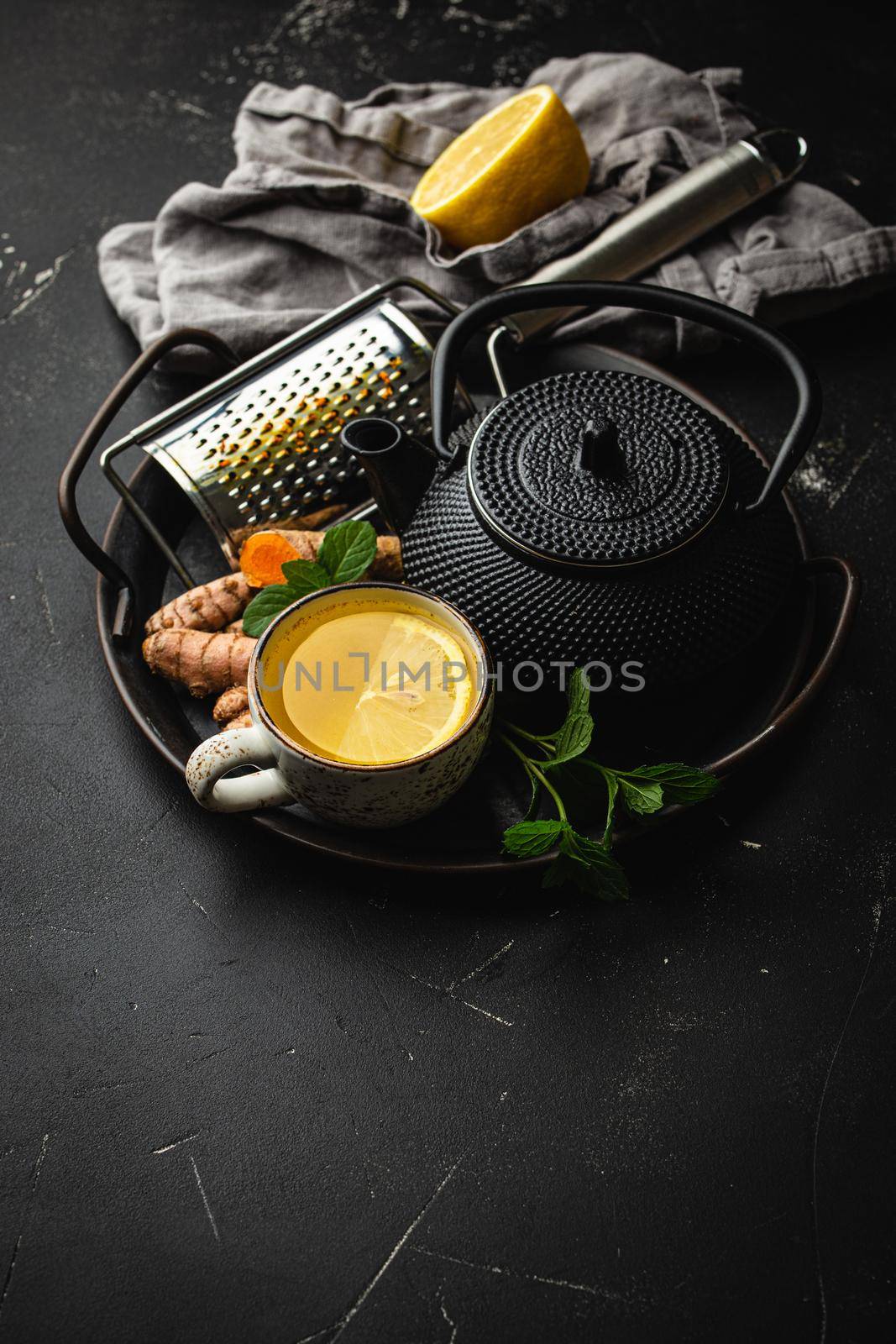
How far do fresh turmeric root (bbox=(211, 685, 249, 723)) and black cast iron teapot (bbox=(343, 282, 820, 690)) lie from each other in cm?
23

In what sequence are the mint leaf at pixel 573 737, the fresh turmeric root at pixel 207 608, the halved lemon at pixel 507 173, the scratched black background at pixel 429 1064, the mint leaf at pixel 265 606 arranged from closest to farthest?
the scratched black background at pixel 429 1064, the mint leaf at pixel 573 737, the mint leaf at pixel 265 606, the fresh turmeric root at pixel 207 608, the halved lemon at pixel 507 173

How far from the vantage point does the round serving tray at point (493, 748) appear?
3.57 feet

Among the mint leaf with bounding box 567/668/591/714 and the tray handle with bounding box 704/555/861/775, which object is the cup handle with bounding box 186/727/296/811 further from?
the tray handle with bounding box 704/555/861/775

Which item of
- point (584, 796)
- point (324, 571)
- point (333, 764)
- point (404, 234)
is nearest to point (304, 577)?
point (324, 571)

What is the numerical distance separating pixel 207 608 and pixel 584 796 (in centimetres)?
49

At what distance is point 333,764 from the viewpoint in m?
0.95

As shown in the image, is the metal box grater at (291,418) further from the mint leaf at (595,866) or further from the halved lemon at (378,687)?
the mint leaf at (595,866)

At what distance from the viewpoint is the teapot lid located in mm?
1054

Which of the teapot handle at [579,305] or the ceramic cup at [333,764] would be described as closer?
the ceramic cup at [333,764]

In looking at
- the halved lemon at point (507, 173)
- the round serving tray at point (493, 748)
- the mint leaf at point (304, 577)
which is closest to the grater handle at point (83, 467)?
the round serving tray at point (493, 748)

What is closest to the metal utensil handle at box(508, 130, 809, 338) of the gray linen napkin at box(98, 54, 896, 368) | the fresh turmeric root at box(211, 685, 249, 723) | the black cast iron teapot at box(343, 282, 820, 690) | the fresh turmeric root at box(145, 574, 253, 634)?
the gray linen napkin at box(98, 54, 896, 368)

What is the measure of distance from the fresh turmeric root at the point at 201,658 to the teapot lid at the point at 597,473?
32 centimetres

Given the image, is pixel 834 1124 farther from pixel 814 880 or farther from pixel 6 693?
pixel 6 693

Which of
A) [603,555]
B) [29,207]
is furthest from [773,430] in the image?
[29,207]
